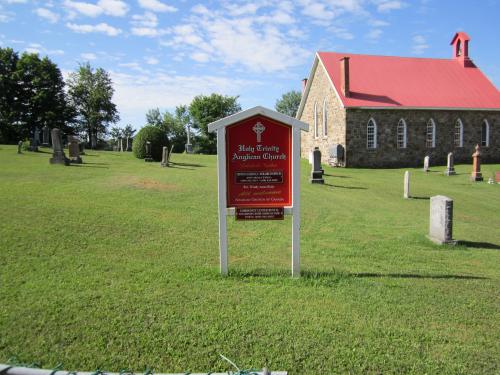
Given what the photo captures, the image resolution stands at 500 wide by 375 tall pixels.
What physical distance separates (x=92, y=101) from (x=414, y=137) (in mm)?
50454

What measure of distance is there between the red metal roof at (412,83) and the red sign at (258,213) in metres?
24.2

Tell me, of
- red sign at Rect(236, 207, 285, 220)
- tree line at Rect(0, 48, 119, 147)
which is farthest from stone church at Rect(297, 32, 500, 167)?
tree line at Rect(0, 48, 119, 147)

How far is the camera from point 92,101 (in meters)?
62.8

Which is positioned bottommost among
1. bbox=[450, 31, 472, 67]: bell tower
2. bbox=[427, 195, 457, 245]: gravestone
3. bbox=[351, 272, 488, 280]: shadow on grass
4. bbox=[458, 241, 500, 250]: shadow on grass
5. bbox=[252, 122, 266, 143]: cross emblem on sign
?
bbox=[458, 241, 500, 250]: shadow on grass

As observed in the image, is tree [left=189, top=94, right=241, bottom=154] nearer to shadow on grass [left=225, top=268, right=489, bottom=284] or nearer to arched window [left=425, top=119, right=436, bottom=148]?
arched window [left=425, top=119, right=436, bottom=148]

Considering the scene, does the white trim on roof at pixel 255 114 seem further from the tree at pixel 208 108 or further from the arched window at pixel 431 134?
the tree at pixel 208 108

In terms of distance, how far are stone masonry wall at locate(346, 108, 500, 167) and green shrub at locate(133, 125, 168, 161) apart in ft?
43.6

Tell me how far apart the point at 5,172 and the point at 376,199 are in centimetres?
1456

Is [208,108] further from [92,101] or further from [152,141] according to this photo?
[152,141]

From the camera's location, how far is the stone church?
29.2m

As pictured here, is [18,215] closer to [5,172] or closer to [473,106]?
[5,172]

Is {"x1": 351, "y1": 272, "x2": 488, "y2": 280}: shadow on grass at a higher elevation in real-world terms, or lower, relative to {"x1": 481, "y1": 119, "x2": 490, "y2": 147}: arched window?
lower

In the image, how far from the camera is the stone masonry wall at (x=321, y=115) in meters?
29.6

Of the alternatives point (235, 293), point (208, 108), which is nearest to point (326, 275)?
point (235, 293)
